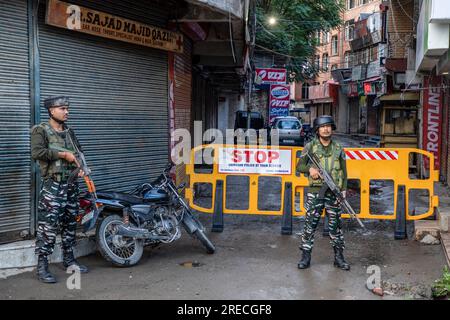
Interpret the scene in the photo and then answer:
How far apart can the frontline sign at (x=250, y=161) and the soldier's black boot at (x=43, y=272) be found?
142 inches

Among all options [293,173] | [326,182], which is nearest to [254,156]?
[293,173]

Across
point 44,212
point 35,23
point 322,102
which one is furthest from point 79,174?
point 322,102

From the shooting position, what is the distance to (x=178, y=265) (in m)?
6.32

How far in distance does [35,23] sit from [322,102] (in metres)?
46.2

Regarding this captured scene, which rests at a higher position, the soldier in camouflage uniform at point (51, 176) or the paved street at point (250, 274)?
the soldier in camouflage uniform at point (51, 176)

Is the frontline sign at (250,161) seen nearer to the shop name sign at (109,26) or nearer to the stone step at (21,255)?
the shop name sign at (109,26)

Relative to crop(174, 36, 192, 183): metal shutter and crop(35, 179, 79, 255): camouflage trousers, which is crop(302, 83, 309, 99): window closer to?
crop(174, 36, 192, 183): metal shutter

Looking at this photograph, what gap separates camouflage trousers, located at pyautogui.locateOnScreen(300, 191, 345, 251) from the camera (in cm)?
607

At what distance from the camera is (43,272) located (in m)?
5.52

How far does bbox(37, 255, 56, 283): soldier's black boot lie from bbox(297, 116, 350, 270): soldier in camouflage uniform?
9.26 feet

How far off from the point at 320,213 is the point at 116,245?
2404mm

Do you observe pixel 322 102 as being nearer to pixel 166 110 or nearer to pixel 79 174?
pixel 166 110

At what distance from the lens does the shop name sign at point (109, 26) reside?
6.55 metres

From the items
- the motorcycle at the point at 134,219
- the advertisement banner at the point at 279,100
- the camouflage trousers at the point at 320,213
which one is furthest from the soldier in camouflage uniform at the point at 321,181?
the advertisement banner at the point at 279,100
